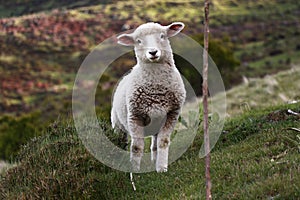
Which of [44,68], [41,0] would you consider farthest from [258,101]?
[41,0]

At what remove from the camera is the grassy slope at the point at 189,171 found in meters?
4.67

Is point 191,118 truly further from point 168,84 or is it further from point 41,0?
point 41,0

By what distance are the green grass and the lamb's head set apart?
1569 mm

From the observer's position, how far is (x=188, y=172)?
236 inches

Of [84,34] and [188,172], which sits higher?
[188,172]

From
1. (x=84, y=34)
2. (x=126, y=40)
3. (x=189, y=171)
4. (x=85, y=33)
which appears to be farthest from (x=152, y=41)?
(x=84, y=34)

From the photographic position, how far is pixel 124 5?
10375 cm

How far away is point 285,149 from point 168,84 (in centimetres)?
174

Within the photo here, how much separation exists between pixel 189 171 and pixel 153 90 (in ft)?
3.89

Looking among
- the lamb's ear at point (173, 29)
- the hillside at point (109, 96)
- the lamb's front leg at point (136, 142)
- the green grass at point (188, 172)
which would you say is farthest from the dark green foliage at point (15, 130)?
the lamb's ear at point (173, 29)

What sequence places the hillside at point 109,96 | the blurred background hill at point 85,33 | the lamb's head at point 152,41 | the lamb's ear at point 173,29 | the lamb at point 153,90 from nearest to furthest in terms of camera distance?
the hillside at point 109,96 → the lamb's head at point 152,41 → the lamb at point 153,90 → the lamb's ear at point 173,29 → the blurred background hill at point 85,33

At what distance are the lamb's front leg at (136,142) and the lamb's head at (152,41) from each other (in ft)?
3.02

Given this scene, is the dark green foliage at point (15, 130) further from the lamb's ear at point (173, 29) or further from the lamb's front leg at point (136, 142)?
the lamb's ear at point (173, 29)

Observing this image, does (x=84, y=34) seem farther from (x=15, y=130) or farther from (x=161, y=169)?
(x=161, y=169)
